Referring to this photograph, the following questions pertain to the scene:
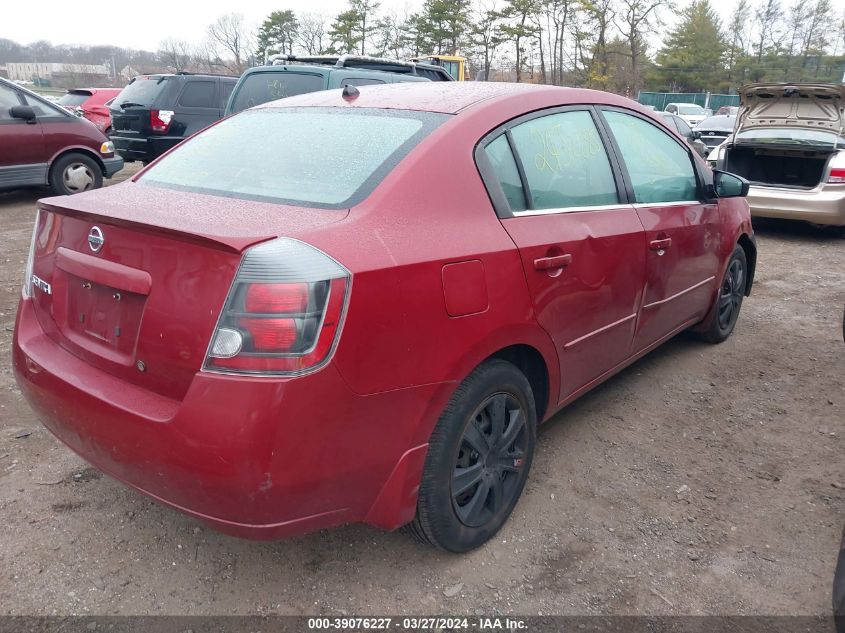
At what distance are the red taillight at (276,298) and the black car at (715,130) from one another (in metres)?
17.6

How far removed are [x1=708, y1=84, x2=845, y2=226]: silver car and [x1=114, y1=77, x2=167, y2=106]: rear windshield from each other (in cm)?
845

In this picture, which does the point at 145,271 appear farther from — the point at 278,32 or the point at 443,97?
the point at 278,32

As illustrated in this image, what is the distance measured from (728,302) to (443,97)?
293cm

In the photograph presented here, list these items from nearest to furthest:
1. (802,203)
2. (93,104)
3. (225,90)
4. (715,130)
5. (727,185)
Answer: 1. (727,185)
2. (802,203)
3. (225,90)
4. (93,104)
5. (715,130)

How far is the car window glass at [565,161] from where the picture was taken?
277 centimetres

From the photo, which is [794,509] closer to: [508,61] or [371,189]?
[371,189]

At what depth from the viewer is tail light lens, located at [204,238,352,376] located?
1839 millimetres

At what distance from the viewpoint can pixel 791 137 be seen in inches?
331

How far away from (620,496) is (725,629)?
2.53ft

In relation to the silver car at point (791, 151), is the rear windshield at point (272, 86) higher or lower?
higher

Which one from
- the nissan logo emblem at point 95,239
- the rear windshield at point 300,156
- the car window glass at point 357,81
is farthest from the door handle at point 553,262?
the car window glass at point 357,81

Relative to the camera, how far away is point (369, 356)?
1.96 metres

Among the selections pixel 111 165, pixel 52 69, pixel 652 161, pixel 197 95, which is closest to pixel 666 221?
pixel 652 161

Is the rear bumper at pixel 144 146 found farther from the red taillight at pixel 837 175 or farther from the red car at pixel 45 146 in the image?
the red taillight at pixel 837 175
